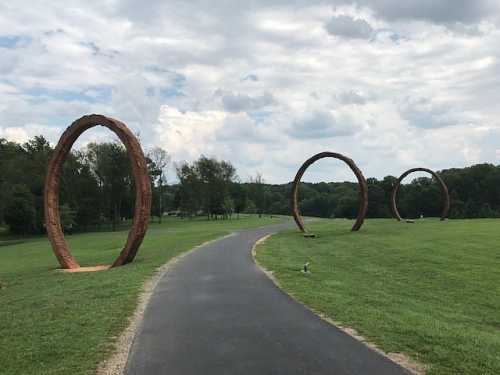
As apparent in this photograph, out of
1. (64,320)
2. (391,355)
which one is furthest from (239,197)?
(391,355)

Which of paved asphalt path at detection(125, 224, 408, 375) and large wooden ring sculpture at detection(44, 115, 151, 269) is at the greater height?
large wooden ring sculpture at detection(44, 115, 151, 269)

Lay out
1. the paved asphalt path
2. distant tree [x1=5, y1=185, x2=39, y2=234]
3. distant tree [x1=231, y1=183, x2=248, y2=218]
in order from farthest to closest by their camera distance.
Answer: distant tree [x1=231, y1=183, x2=248, y2=218] < distant tree [x1=5, y1=185, x2=39, y2=234] < the paved asphalt path

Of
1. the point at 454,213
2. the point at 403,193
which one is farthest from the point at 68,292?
the point at 403,193

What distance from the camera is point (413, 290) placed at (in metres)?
15.2

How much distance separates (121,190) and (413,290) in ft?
206

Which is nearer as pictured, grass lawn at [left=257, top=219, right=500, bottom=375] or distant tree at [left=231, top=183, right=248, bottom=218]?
grass lawn at [left=257, top=219, right=500, bottom=375]

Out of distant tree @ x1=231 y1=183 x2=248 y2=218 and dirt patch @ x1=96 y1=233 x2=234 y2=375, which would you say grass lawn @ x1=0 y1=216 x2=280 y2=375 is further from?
distant tree @ x1=231 y1=183 x2=248 y2=218

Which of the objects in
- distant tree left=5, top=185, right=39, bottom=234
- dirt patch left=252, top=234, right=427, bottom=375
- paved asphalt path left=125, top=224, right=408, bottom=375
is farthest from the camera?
distant tree left=5, top=185, right=39, bottom=234

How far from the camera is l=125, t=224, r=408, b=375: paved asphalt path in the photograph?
273 inches

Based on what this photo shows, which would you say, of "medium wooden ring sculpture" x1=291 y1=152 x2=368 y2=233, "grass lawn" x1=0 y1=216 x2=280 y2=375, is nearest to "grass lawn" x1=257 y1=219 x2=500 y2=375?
"grass lawn" x1=0 y1=216 x2=280 y2=375

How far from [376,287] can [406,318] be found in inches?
→ 200

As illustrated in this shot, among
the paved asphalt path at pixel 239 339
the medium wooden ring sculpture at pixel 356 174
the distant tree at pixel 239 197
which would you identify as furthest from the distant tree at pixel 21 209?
the paved asphalt path at pixel 239 339

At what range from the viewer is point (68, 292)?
13438 millimetres

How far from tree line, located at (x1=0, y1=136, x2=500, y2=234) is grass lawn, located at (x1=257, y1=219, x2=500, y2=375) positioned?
4580 centimetres
